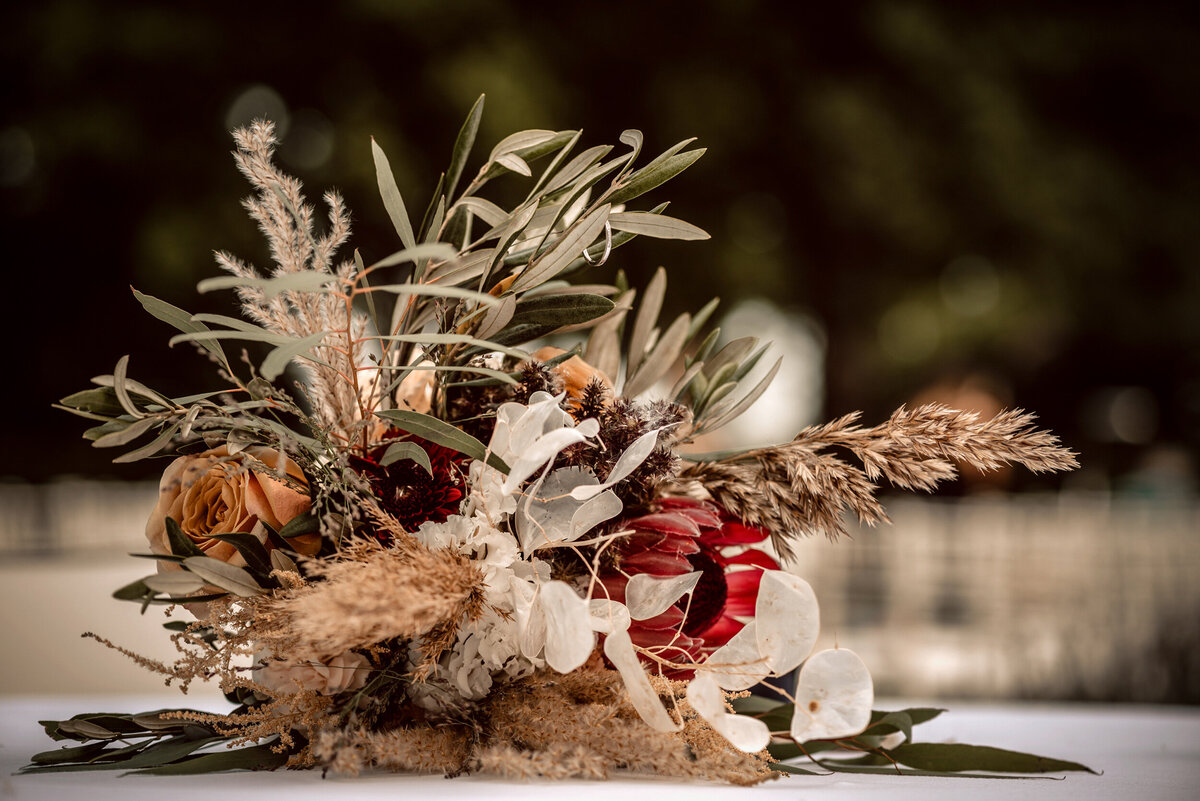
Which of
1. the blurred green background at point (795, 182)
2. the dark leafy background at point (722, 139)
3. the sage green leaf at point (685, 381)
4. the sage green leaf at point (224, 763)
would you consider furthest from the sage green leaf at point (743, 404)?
the dark leafy background at point (722, 139)

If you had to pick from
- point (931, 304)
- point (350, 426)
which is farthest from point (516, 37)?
point (350, 426)

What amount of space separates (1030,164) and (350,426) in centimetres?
666

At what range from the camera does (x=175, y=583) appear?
722 millimetres

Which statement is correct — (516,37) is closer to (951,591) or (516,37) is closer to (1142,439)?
(951,591)

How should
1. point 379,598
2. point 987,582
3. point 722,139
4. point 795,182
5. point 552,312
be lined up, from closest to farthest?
point 379,598, point 552,312, point 987,582, point 722,139, point 795,182

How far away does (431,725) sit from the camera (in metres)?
0.79

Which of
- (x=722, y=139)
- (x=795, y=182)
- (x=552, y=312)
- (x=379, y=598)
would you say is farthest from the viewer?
(x=795, y=182)

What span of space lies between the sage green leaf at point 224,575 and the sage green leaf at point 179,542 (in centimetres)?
1

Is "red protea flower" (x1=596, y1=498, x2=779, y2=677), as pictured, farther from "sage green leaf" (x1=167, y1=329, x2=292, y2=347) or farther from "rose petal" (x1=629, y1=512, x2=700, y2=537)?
"sage green leaf" (x1=167, y1=329, x2=292, y2=347)

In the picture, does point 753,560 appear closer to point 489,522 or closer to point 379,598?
point 489,522

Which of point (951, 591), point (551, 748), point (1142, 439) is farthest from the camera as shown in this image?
point (1142, 439)

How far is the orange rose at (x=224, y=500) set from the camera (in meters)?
0.75

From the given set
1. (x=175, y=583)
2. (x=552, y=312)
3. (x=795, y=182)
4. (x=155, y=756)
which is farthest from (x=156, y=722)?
(x=795, y=182)

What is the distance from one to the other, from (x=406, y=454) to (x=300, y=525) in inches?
4.2
